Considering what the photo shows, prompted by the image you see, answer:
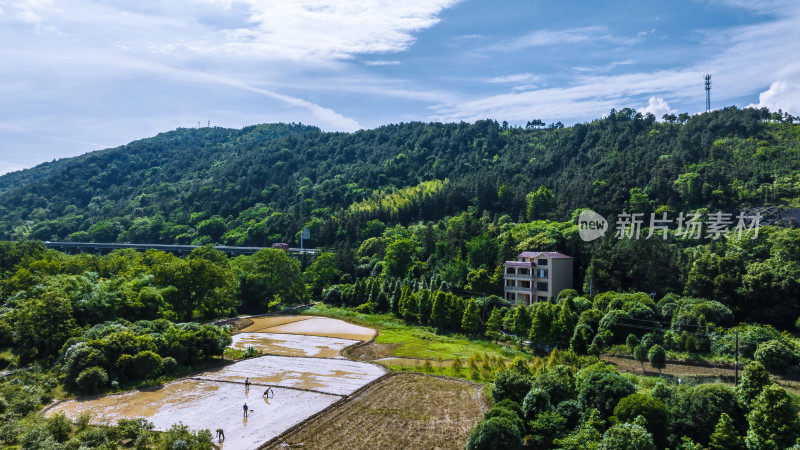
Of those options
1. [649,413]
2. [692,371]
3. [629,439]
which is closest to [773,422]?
[649,413]

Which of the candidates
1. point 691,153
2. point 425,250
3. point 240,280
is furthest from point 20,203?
point 691,153

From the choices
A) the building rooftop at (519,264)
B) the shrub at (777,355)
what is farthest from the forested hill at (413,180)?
the shrub at (777,355)

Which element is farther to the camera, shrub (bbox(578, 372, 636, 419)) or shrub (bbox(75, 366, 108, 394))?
shrub (bbox(75, 366, 108, 394))

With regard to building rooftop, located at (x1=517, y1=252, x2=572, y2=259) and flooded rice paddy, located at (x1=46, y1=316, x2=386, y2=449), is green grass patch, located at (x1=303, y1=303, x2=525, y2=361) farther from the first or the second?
building rooftop, located at (x1=517, y1=252, x2=572, y2=259)

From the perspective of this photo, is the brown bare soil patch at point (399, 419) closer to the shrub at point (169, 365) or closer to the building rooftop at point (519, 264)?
the shrub at point (169, 365)

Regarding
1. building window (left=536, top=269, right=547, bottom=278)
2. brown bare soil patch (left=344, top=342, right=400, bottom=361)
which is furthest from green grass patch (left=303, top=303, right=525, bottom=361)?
building window (left=536, top=269, right=547, bottom=278)

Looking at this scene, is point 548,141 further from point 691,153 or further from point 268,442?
point 268,442
